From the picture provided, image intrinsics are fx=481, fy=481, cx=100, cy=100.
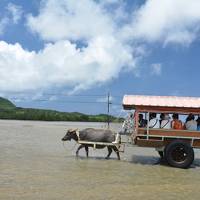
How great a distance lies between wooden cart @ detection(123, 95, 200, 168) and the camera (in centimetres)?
1558

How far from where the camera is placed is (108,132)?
675 inches

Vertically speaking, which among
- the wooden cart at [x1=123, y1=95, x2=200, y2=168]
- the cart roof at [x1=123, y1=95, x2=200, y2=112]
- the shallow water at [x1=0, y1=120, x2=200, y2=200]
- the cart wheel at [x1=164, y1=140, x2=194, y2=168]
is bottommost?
the shallow water at [x1=0, y1=120, x2=200, y2=200]

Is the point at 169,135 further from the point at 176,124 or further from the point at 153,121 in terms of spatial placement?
the point at 153,121

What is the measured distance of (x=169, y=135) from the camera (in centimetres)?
1576

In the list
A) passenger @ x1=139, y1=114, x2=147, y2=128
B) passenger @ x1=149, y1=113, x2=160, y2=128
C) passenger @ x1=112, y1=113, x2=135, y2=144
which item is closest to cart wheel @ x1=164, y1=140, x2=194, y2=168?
passenger @ x1=149, y1=113, x2=160, y2=128

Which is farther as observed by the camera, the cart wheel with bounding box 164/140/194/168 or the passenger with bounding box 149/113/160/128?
the passenger with bounding box 149/113/160/128

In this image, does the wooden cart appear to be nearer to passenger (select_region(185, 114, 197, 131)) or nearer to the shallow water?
passenger (select_region(185, 114, 197, 131))

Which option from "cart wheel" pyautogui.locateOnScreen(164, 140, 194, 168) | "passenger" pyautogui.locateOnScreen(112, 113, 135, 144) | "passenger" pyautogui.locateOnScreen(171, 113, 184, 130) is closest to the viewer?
"cart wheel" pyautogui.locateOnScreen(164, 140, 194, 168)

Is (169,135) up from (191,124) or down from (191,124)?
down

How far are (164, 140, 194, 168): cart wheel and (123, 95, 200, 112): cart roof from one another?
1.18 meters

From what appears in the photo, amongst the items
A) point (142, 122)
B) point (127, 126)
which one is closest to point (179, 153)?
point (142, 122)

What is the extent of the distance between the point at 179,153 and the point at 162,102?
69.4 inches

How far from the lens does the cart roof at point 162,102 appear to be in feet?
51.8

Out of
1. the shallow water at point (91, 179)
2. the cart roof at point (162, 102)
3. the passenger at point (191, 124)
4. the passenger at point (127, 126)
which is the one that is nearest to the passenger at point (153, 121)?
the cart roof at point (162, 102)
